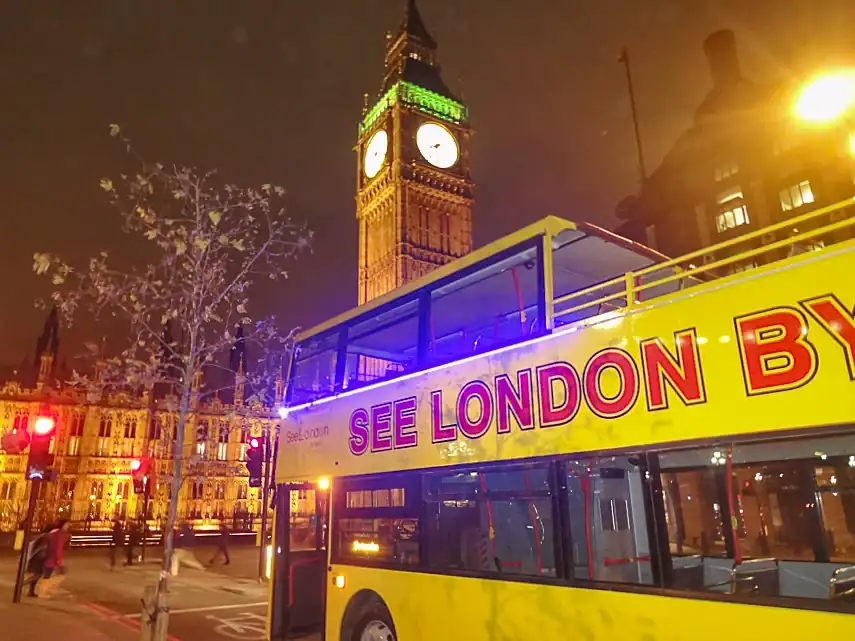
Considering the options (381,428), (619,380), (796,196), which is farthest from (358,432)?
(796,196)

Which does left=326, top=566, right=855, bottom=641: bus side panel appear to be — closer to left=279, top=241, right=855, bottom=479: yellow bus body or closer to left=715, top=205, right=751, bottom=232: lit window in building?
left=279, top=241, right=855, bottom=479: yellow bus body

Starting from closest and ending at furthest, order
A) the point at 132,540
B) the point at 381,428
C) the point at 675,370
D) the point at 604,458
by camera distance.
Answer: the point at 675,370
the point at 604,458
the point at 381,428
the point at 132,540

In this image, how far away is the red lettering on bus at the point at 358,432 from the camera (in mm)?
7258

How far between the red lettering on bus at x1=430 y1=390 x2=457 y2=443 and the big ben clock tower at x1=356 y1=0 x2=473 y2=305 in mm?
50546

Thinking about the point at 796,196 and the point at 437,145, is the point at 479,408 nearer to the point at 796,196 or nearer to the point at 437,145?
the point at 796,196

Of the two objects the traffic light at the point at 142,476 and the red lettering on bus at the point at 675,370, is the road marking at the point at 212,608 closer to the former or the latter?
the red lettering on bus at the point at 675,370

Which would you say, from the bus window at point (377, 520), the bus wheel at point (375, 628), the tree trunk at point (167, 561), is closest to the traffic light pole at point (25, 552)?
the tree trunk at point (167, 561)

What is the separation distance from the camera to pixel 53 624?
10102 mm

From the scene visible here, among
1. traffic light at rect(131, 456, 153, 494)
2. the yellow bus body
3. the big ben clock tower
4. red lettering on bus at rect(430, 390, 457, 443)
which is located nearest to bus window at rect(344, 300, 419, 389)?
red lettering on bus at rect(430, 390, 457, 443)

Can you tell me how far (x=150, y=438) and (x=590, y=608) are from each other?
5616cm

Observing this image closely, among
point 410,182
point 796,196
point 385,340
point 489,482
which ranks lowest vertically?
point 489,482

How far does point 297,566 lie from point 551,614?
460 centimetres

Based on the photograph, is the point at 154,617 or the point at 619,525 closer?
the point at 619,525

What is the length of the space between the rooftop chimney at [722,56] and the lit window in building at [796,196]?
10.6 metres
